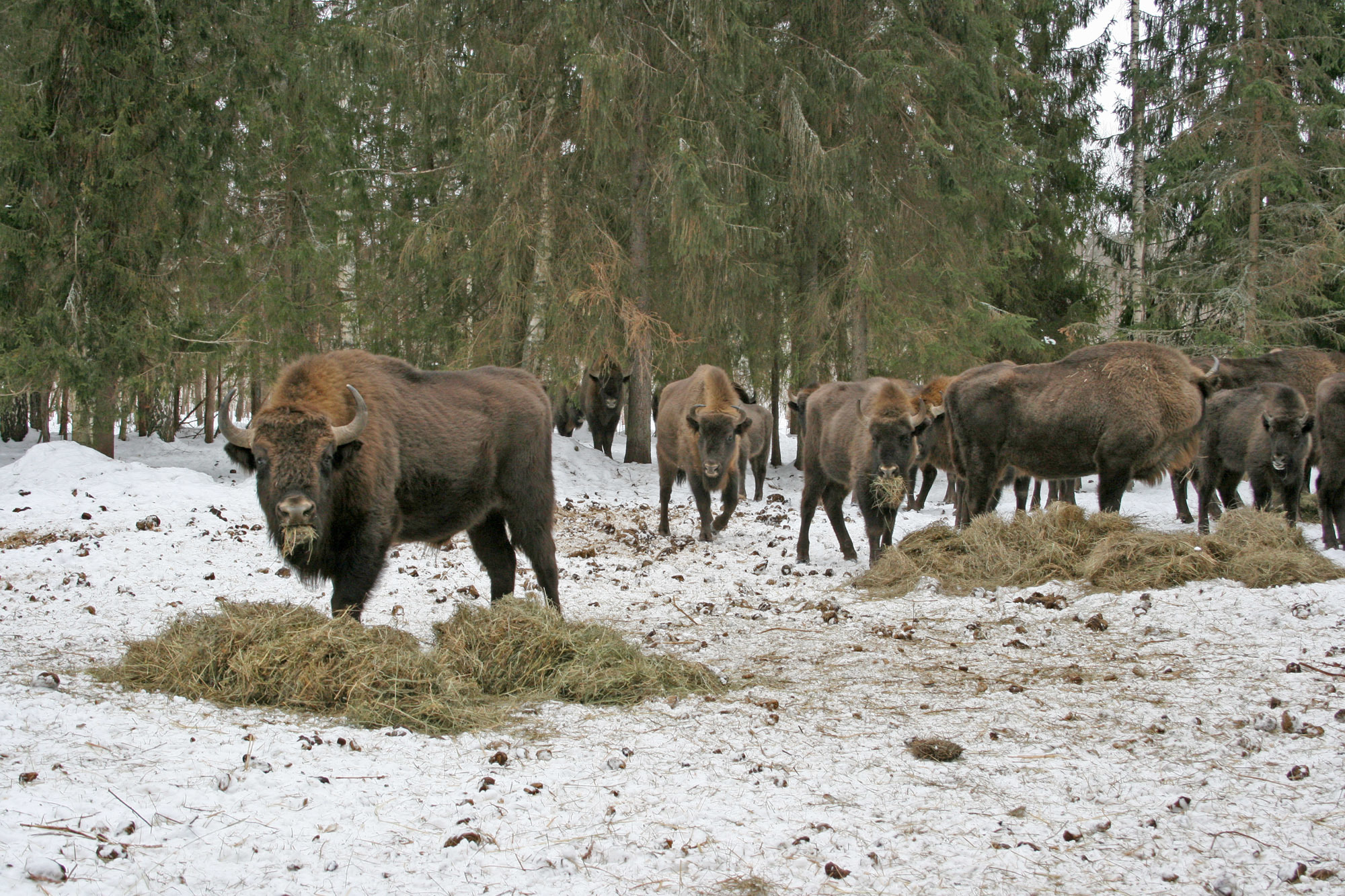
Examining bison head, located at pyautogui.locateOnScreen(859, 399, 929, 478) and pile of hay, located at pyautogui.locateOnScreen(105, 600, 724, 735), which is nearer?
pile of hay, located at pyautogui.locateOnScreen(105, 600, 724, 735)

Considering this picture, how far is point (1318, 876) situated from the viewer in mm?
2959

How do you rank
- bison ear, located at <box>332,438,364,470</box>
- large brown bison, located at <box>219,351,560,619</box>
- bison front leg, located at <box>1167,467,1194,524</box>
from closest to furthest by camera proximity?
1. large brown bison, located at <box>219,351,560,619</box>
2. bison ear, located at <box>332,438,364,470</box>
3. bison front leg, located at <box>1167,467,1194,524</box>

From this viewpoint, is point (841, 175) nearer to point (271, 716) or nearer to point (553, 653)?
point (553, 653)

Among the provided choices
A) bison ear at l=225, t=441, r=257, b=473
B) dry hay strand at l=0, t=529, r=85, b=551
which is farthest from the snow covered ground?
dry hay strand at l=0, t=529, r=85, b=551

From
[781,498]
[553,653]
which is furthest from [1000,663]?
[781,498]

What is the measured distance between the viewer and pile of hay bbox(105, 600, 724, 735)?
4.63 m

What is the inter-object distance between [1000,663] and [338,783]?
396 cm

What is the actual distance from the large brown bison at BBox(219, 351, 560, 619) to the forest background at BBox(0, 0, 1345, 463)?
9.41 meters

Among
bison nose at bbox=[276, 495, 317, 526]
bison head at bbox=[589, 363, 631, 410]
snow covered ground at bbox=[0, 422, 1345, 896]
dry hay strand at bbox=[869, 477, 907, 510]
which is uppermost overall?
bison head at bbox=[589, 363, 631, 410]

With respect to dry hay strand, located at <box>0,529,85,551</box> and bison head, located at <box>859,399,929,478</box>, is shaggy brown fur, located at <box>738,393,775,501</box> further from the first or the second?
dry hay strand, located at <box>0,529,85,551</box>

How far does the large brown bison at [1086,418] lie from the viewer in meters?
9.34

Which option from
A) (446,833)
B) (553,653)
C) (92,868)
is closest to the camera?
(92,868)

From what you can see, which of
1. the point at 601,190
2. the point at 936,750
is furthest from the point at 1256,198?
the point at 936,750

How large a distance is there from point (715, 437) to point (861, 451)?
2120 mm
